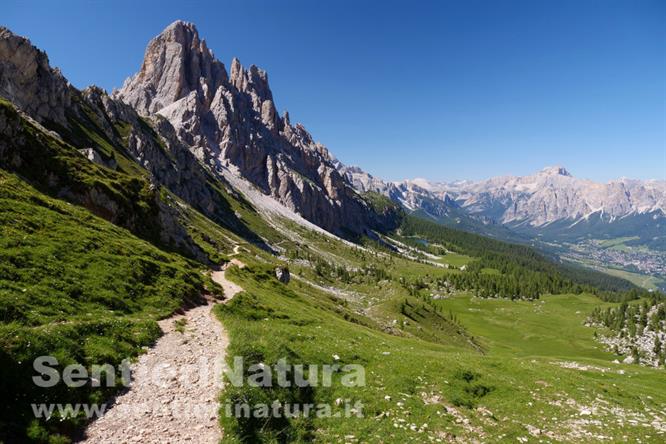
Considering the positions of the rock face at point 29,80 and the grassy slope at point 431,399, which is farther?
the rock face at point 29,80

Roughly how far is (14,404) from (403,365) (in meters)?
20.7

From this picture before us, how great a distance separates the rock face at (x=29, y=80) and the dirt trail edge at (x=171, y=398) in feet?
469

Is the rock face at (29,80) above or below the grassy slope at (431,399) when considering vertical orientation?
above

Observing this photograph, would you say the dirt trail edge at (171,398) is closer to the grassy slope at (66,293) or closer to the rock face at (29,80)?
the grassy slope at (66,293)

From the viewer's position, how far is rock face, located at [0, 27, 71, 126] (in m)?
119

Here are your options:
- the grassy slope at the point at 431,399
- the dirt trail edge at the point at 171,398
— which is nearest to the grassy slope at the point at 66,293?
the dirt trail edge at the point at 171,398

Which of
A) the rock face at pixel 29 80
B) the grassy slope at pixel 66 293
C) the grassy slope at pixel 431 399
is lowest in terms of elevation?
the grassy slope at pixel 431 399

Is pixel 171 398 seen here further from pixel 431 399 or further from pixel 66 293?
pixel 431 399

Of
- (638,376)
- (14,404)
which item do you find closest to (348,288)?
(638,376)

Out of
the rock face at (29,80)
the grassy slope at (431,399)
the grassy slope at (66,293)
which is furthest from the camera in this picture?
the rock face at (29,80)

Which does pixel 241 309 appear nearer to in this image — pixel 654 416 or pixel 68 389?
pixel 68 389

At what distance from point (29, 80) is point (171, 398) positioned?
174 metres

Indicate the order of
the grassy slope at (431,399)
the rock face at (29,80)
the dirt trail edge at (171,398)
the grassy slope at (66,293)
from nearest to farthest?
the dirt trail edge at (171,398), the grassy slope at (66,293), the grassy slope at (431,399), the rock face at (29,80)

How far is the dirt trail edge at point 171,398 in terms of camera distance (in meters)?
12.7
